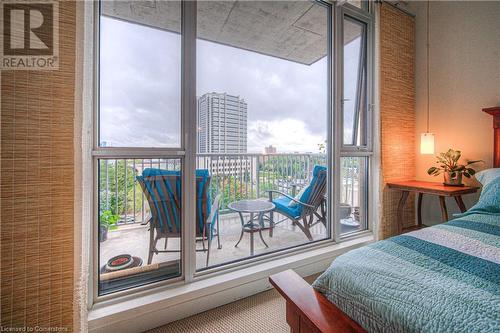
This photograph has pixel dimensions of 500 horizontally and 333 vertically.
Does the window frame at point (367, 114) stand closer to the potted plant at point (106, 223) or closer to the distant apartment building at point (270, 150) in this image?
the distant apartment building at point (270, 150)

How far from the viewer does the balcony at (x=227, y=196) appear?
1.56 metres

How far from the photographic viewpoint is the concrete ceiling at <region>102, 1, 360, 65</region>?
201cm

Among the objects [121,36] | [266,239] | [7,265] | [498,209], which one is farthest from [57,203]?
[498,209]

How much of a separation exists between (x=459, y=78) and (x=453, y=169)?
1002 millimetres

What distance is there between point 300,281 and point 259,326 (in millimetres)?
729

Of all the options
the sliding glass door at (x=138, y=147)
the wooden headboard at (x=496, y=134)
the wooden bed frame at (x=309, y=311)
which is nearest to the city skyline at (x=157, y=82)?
the sliding glass door at (x=138, y=147)

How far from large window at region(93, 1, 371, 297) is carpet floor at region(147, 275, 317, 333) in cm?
29

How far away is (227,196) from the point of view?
3295 millimetres

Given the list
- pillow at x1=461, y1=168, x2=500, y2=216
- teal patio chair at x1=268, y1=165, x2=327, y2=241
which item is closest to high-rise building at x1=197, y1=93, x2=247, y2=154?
teal patio chair at x1=268, y1=165, x2=327, y2=241

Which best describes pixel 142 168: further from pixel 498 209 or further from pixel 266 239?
pixel 498 209

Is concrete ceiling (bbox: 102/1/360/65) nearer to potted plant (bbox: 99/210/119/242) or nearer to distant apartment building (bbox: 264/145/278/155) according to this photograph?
distant apartment building (bbox: 264/145/278/155)

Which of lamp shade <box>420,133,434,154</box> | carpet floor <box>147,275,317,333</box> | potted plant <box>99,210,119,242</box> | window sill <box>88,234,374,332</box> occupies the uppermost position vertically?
lamp shade <box>420,133,434,154</box>

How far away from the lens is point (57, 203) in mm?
1212
